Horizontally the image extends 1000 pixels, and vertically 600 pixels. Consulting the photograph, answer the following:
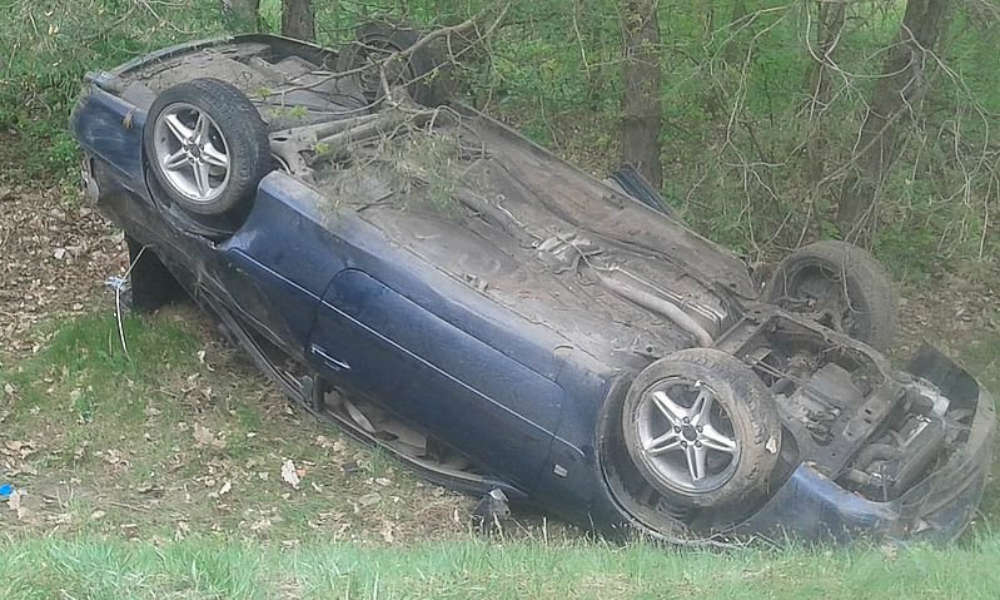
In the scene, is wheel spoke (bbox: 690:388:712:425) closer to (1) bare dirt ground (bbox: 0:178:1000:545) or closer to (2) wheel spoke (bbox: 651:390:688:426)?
(2) wheel spoke (bbox: 651:390:688:426)

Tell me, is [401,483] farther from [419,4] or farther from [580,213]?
[419,4]

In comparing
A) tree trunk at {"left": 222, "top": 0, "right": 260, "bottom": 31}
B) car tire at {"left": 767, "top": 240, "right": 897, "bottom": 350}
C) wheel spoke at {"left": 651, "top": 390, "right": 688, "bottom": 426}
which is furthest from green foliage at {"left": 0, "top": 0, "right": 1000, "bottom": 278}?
wheel spoke at {"left": 651, "top": 390, "right": 688, "bottom": 426}

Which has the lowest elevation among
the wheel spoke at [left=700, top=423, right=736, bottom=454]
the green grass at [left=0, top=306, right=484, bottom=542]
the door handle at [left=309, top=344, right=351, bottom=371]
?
the green grass at [left=0, top=306, right=484, bottom=542]

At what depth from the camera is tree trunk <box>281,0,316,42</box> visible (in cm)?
1020

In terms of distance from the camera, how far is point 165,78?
7004 millimetres

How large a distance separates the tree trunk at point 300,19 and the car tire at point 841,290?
549 centimetres

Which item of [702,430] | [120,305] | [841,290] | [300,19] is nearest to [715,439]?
[702,430]

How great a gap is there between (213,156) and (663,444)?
2783mm

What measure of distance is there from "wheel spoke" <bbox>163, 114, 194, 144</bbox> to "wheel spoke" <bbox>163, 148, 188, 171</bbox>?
2.8 inches

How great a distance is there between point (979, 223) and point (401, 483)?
346 centimetres

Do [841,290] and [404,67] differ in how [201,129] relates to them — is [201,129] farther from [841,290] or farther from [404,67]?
[841,290]

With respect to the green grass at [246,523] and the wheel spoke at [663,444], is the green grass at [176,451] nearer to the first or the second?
the green grass at [246,523]

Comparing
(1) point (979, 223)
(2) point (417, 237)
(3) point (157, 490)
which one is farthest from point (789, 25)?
(3) point (157, 490)

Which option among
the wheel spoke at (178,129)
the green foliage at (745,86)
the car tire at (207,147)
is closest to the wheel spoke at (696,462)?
the green foliage at (745,86)
